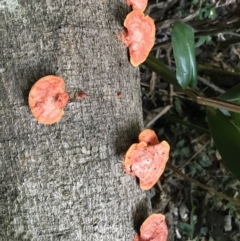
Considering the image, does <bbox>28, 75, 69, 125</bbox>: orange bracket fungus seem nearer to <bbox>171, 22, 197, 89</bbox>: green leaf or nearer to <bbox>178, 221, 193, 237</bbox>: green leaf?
<bbox>171, 22, 197, 89</bbox>: green leaf

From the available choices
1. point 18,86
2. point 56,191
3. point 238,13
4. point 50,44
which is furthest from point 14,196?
point 238,13

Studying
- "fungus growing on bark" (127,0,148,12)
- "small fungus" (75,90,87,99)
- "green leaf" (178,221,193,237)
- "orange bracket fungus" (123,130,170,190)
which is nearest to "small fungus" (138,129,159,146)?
"orange bracket fungus" (123,130,170,190)

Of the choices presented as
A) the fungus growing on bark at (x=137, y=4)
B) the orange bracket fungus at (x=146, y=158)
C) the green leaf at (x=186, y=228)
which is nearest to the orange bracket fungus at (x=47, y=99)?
the orange bracket fungus at (x=146, y=158)

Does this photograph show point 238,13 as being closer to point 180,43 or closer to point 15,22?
point 180,43

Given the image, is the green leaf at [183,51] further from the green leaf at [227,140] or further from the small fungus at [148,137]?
the small fungus at [148,137]

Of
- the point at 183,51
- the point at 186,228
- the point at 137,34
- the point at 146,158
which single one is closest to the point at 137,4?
the point at 137,34
